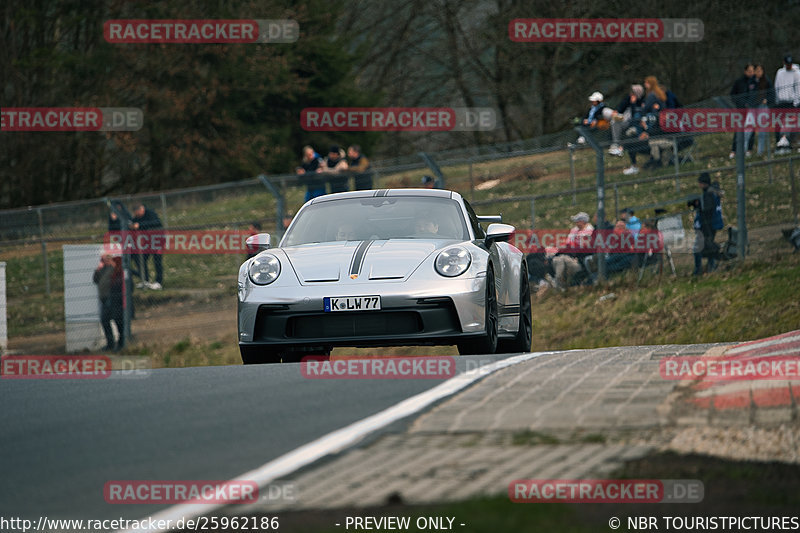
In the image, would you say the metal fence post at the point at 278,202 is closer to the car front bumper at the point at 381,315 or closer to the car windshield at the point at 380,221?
the car windshield at the point at 380,221

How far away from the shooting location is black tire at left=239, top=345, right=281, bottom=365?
31.4ft

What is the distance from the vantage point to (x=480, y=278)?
9297 millimetres

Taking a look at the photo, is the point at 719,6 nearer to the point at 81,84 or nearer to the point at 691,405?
the point at 81,84

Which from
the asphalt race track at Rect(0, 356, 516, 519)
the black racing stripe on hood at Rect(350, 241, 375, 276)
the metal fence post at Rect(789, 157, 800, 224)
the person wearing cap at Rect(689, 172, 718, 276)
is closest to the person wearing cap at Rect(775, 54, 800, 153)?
the metal fence post at Rect(789, 157, 800, 224)

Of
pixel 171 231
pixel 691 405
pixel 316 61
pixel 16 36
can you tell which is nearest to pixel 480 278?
pixel 691 405

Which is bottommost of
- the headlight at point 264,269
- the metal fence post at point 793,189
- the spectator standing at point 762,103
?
the headlight at point 264,269

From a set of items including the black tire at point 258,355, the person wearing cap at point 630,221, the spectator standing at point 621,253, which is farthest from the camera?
the person wearing cap at point 630,221

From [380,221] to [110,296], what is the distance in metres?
9.45

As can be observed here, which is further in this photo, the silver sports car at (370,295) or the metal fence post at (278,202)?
the metal fence post at (278,202)

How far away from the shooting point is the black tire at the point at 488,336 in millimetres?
9352

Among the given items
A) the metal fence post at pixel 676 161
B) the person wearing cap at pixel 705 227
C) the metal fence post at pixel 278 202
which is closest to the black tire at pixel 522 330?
Answer: the person wearing cap at pixel 705 227

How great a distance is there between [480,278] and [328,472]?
4.50 metres

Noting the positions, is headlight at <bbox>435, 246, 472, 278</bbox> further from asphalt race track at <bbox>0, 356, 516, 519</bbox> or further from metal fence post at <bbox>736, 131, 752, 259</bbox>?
metal fence post at <bbox>736, 131, 752, 259</bbox>

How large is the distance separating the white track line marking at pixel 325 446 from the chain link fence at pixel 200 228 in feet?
35.9
